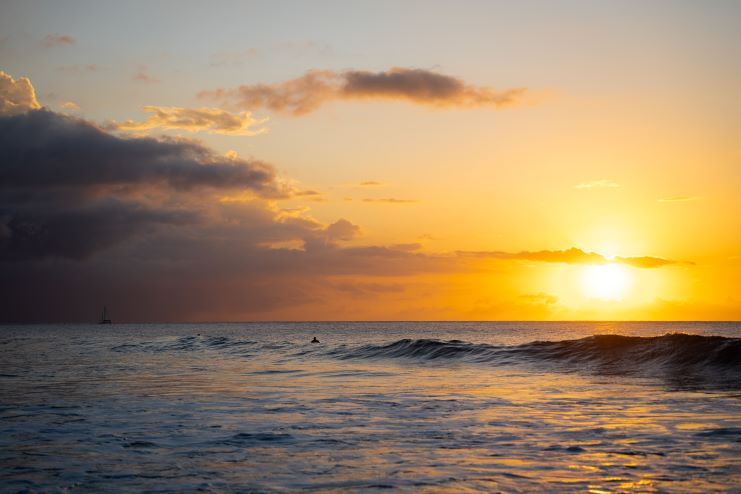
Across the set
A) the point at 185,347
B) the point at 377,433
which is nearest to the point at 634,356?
the point at 377,433

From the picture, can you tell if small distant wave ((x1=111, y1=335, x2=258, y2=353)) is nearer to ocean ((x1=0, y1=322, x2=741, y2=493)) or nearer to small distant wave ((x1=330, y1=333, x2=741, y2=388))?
small distant wave ((x1=330, y1=333, x2=741, y2=388))

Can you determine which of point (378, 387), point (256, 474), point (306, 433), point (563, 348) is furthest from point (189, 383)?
point (563, 348)

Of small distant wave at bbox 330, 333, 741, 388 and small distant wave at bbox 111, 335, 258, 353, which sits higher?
small distant wave at bbox 330, 333, 741, 388

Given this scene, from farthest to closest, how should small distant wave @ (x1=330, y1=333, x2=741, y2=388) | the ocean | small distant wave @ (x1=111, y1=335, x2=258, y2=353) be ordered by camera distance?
small distant wave @ (x1=111, y1=335, x2=258, y2=353) → small distant wave @ (x1=330, y1=333, x2=741, y2=388) → the ocean

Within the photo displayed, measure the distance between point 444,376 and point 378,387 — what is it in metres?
5.65

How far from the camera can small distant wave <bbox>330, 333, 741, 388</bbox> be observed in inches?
1070

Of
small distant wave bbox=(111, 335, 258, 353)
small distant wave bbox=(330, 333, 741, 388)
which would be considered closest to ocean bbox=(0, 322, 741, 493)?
small distant wave bbox=(330, 333, 741, 388)

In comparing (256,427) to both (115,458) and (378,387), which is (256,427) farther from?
(378,387)

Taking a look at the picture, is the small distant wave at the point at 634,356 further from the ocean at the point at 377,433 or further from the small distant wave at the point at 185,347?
the small distant wave at the point at 185,347

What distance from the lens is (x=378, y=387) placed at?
78.1 feet

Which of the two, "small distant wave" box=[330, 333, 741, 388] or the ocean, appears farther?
"small distant wave" box=[330, 333, 741, 388]

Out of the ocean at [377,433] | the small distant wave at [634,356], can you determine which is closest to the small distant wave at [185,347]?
the small distant wave at [634,356]

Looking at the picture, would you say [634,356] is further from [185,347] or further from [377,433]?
[185,347]

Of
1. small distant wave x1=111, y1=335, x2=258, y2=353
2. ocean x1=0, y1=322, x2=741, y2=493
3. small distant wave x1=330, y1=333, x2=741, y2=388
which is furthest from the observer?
small distant wave x1=111, y1=335, x2=258, y2=353
